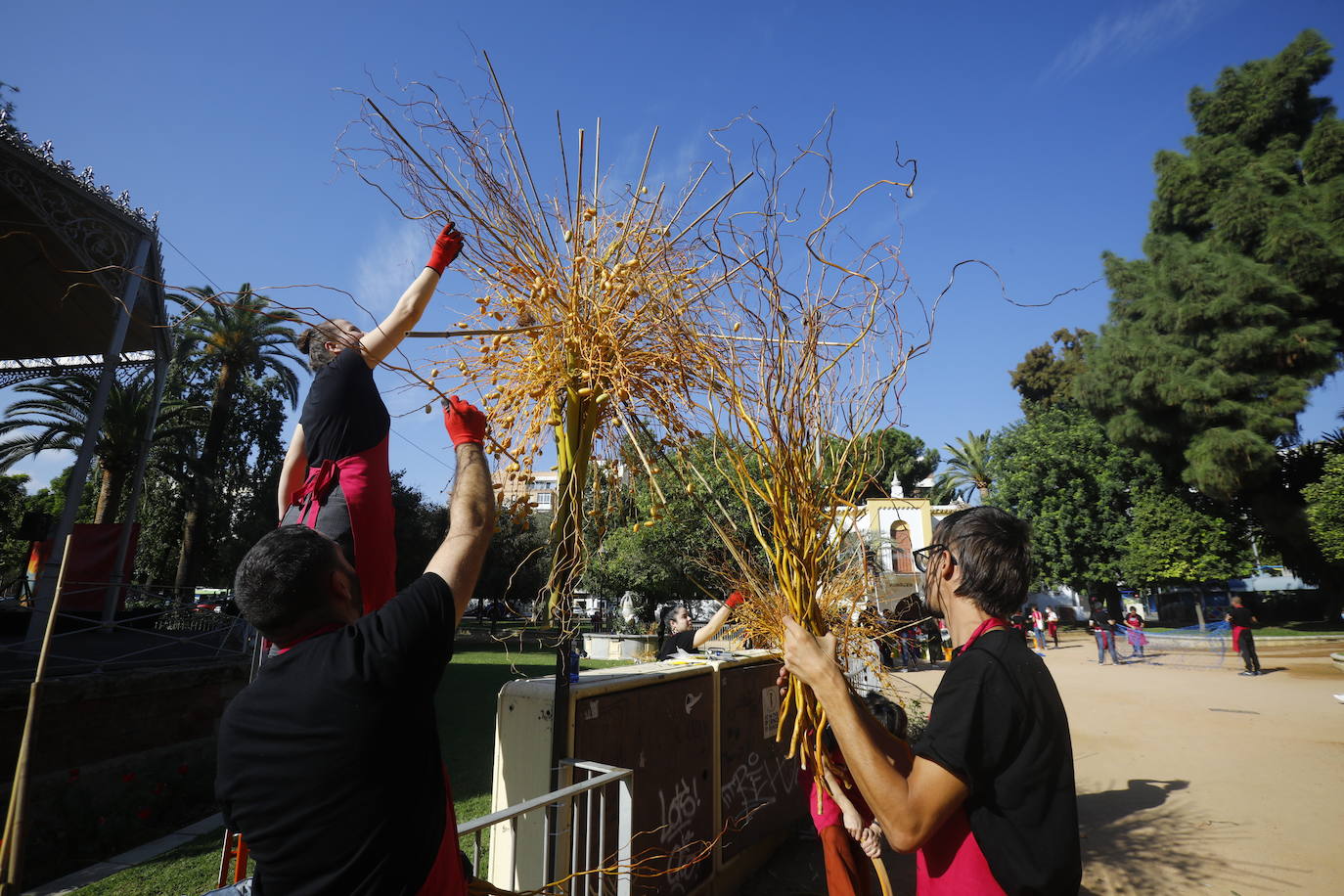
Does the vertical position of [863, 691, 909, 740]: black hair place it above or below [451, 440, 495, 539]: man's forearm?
below

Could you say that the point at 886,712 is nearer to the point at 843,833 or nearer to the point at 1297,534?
the point at 843,833

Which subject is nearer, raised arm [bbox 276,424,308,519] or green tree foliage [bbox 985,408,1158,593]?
raised arm [bbox 276,424,308,519]

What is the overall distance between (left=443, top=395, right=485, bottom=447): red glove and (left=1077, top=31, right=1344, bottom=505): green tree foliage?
27.7m

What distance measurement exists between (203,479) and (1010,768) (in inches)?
852

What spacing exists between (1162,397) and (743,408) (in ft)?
91.4

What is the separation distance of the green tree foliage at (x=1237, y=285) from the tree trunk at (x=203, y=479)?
3095 centimetres

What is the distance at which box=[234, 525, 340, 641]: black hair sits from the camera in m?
1.31

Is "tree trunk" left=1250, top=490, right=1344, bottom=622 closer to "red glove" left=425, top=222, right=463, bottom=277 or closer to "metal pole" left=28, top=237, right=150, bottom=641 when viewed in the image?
"red glove" left=425, top=222, right=463, bottom=277

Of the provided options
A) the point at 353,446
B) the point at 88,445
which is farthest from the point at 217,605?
the point at 353,446

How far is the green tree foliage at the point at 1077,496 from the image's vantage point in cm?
2877

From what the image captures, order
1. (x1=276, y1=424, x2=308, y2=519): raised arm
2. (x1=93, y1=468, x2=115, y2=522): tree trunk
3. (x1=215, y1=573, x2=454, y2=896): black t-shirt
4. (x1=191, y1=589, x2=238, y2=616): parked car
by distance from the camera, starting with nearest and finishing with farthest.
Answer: (x1=215, y1=573, x2=454, y2=896): black t-shirt < (x1=276, y1=424, x2=308, y2=519): raised arm < (x1=191, y1=589, x2=238, y2=616): parked car < (x1=93, y1=468, x2=115, y2=522): tree trunk

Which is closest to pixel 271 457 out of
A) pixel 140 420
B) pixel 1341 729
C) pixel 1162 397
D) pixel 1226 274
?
pixel 140 420

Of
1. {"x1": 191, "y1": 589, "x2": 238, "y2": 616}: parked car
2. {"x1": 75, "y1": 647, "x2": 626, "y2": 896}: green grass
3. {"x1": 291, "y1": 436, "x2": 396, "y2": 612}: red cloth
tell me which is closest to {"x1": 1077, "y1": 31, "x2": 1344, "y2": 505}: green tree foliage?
{"x1": 75, "y1": 647, "x2": 626, "y2": 896}: green grass

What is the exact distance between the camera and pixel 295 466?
196 centimetres
